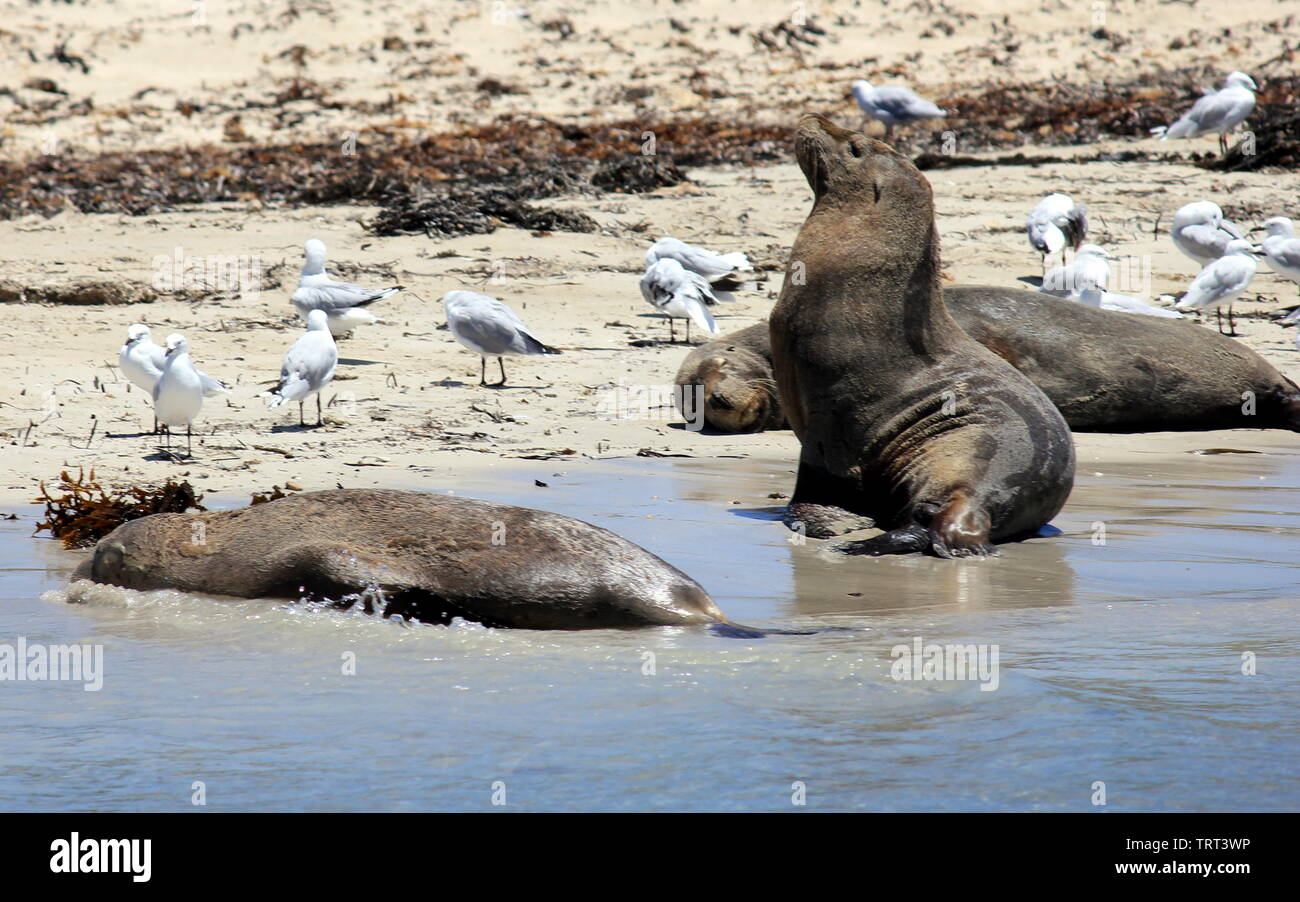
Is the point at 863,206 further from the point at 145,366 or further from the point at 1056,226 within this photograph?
the point at 1056,226

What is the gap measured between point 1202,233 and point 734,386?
178 inches

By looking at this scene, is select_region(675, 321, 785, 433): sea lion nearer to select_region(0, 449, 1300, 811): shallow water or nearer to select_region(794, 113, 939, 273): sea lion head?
select_region(794, 113, 939, 273): sea lion head

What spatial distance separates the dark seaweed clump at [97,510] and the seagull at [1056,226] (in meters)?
7.34

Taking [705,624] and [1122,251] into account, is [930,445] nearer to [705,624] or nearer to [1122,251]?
[705,624]

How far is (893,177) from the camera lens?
264 inches

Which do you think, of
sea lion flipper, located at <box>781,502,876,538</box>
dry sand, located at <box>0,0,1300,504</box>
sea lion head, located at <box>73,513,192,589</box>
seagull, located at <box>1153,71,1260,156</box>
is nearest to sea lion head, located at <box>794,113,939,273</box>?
sea lion flipper, located at <box>781,502,876,538</box>

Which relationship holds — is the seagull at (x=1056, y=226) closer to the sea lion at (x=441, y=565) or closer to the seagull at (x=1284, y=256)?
the seagull at (x=1284, y=256)

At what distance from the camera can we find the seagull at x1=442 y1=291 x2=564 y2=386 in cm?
906

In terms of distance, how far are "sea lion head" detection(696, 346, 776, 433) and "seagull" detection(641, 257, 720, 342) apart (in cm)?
103

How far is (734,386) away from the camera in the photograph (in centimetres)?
873

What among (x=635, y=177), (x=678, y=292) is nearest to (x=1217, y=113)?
(x=635, y=177)

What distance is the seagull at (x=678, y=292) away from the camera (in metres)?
9.95

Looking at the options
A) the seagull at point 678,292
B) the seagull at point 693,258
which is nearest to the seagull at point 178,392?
the seagull at point 678,292
